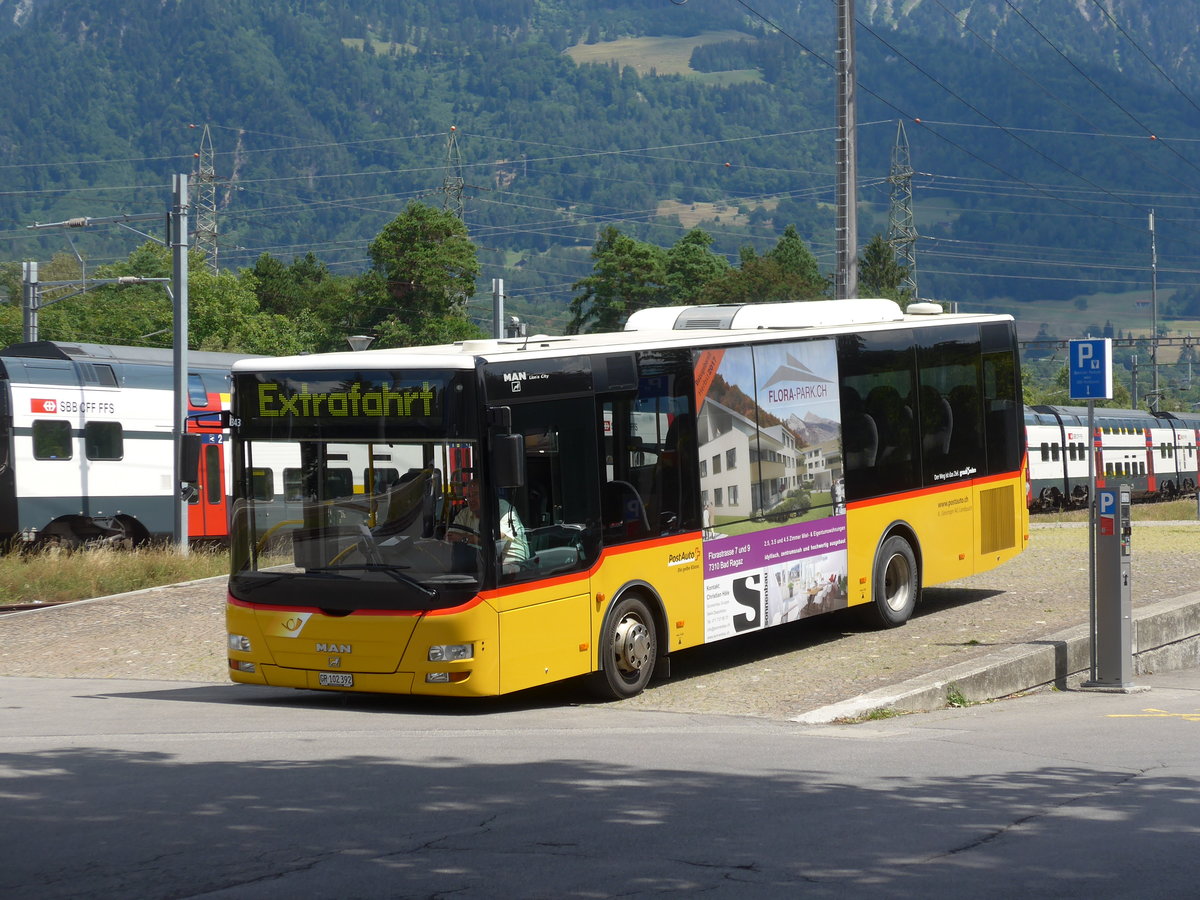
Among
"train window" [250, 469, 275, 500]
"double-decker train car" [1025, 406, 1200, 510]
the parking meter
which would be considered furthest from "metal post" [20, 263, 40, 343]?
the parking meter

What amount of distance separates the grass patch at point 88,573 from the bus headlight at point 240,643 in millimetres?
10273

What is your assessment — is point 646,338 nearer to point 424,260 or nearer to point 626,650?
point 626,650

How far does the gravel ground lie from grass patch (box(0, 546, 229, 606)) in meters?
1.50

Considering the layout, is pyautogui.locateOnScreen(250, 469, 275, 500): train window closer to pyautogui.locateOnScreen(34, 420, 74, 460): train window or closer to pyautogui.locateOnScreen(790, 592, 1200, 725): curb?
pyautogui.locateOnScreen(790, 592, 1200, 725): curb

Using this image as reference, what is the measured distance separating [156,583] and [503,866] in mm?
17448

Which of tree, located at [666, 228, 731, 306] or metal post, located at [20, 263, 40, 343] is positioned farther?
tree, located at [666, 228, 731, 306]

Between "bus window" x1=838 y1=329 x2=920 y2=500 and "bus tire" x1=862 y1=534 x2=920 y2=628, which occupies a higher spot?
"bus window" x1=838 y1=329 x2=920 y2=500

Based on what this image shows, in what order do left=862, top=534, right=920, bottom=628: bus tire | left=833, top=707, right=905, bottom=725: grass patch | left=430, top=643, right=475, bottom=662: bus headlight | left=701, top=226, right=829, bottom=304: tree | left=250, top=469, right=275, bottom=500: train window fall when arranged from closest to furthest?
left=430, top=643, right=475, bottom=662: bus headlight < left=833, top=707, right=905, bottom=725: grass patch < left=250, top=469, right=275, bottom=500: train window < left=862, top=534, right=920, bottom=628: bus tire < left=701, top=226, right=829, bottom=304: tree

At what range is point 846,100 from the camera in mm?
24266

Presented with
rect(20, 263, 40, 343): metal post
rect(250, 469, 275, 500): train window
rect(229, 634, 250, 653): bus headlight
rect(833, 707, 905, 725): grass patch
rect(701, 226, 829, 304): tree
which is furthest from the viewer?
rect(701, 226, 829, 304): tree

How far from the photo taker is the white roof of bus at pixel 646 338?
1193 cm

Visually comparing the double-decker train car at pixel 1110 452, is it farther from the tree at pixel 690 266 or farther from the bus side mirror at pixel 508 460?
the tree at pixel 690 266

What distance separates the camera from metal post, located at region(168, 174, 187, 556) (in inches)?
1080

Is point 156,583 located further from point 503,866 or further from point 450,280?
point 450,280
